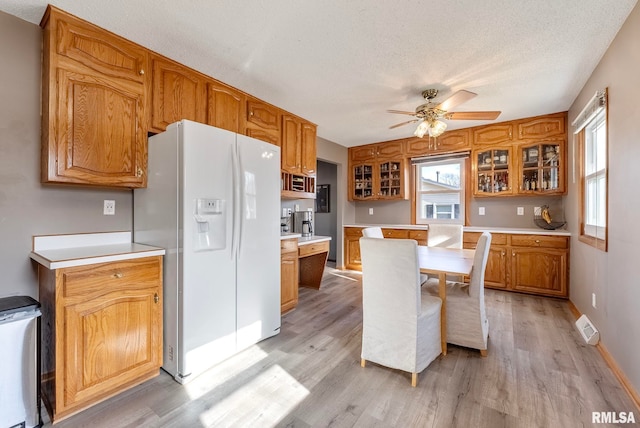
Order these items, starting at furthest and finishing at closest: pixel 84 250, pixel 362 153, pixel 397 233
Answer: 1. pixel 362 153
2. pixel 397 233
3. pixel 84 250

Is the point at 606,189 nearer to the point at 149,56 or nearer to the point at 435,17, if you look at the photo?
the point at 435,17

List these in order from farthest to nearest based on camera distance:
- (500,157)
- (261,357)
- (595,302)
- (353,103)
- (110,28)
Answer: (500,157) → (353,103) → (595,302) → (261,357) → (110,28)

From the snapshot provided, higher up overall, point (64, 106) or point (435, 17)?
point (435, 17)

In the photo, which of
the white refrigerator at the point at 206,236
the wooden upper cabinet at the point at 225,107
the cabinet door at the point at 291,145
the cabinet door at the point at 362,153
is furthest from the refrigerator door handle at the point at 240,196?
the cabinet door at the point at 362,153

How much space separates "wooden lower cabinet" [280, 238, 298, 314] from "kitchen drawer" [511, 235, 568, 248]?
2917 millimetres

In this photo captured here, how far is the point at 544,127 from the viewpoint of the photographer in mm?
3785

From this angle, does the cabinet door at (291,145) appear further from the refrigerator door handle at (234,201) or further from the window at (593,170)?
the window at (593,170)

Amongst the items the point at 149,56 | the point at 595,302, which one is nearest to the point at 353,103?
the point at 149,56

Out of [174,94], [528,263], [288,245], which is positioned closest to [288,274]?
[288,245]

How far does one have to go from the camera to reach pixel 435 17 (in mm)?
1859

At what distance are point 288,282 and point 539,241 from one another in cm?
320

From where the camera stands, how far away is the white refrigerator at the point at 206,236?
190 centimetres

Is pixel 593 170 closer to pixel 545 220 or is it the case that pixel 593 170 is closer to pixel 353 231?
pixel 545 220

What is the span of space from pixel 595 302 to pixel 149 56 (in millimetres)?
4248
